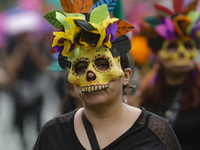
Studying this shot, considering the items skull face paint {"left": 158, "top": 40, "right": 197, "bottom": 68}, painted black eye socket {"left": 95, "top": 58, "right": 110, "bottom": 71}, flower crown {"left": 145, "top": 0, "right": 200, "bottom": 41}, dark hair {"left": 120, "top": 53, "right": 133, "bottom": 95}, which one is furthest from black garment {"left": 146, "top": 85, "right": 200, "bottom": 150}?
painted black eye socket {"left": 95, "top": 58, "right": 110, "bottom": 71}

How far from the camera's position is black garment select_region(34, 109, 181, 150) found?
3967mm

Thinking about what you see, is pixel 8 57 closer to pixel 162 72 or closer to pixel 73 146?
pixel 162 72

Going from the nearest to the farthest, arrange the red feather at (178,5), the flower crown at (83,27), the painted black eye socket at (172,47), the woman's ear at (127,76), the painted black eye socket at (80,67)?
the flower crown at (83,27)
the painted black eye socket at (80,67)
the woman's ear at (127,76)
the red feather at (178,5)
the painted black eye socket at (172,47)

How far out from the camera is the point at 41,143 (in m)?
4.25

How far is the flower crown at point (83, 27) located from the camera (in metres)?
3.94

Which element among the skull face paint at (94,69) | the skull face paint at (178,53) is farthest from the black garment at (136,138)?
the skull face paint at (178,53)

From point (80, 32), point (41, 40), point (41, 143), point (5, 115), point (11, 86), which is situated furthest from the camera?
point (41, 40)

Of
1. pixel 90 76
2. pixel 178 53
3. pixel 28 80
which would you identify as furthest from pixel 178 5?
pixel 28 80

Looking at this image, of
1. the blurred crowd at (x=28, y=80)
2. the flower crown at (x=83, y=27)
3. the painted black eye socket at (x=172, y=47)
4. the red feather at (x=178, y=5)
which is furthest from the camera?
the blurred crowd at (x=28, y=80)

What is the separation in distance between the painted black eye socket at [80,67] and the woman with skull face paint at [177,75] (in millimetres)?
2491

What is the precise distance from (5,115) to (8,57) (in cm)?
187

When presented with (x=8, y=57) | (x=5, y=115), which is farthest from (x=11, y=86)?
(x=5, y=115)

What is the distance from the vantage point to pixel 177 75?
6898 mm

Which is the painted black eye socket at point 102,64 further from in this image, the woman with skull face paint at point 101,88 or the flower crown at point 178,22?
the flower crown at point 178,22
